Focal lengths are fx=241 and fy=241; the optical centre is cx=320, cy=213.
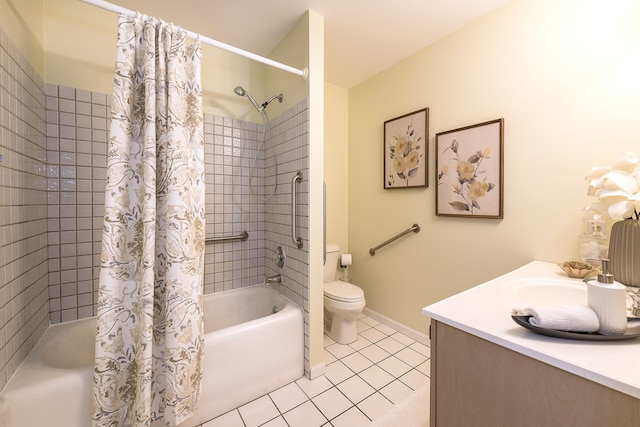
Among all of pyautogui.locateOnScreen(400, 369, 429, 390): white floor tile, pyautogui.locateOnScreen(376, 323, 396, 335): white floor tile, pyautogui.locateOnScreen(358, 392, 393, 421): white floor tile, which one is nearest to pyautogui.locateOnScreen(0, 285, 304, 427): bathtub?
pyautogui.locateOnScreen(358, 392, 393, 421): white floor tile

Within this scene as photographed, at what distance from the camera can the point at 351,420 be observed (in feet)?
4.25

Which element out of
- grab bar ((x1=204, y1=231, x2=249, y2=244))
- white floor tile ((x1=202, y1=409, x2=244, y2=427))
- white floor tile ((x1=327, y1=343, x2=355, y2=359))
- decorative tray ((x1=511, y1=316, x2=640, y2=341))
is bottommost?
white floor tile ((x1=202, y1=409, x2=244, y2=427))

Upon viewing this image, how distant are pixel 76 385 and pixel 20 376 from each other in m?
0.21

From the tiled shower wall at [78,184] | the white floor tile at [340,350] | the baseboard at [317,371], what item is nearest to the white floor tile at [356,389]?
the baseboard at [317,371]

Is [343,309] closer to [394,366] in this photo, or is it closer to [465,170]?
[394,366]

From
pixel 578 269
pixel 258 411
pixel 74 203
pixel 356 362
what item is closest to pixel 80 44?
pixel 74 203

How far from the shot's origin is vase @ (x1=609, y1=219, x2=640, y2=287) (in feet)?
2.97

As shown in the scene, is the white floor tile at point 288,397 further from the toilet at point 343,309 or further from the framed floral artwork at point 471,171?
the framed floral artwork at point 471,171

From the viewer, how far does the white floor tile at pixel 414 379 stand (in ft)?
5.07

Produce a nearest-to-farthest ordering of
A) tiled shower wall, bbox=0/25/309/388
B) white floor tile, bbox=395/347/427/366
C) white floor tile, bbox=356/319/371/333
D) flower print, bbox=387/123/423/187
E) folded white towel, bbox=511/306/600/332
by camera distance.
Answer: folded white towel, bbox=511/306/600/332
tiled shower wall, bbox=0/25/309/388
white floor tile, bbox=395/347/427/366
flower print, bbox=387/123/423/187
white floor tile, bbox=356/319/371/333

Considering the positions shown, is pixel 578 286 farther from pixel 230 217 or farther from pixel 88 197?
pixel 88 197

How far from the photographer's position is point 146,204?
1019 mm

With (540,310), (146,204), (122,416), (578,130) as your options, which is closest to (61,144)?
(146,204)

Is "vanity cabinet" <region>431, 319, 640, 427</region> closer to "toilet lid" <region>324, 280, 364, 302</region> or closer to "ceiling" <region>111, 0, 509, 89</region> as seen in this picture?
"toilet lid" <region>324, 280, 364, 302</region>
